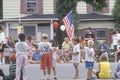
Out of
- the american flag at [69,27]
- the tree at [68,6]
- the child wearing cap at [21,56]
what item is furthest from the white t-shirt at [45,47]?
the tree at [68,6]

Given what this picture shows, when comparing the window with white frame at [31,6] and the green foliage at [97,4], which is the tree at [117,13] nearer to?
the green foliage at [97,4]

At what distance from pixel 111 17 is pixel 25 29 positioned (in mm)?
8423

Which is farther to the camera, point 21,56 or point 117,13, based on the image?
point 117,13

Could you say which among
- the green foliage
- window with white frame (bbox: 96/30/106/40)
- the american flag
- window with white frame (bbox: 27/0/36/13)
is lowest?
window with white frame (bbox: 96/30/106/40)

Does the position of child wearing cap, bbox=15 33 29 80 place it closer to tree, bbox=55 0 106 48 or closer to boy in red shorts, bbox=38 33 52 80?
boy in red shorts, bbox=38 33 52 80

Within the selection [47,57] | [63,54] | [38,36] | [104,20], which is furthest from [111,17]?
[47,57]

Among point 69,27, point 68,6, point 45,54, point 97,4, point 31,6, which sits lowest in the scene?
point 69,27

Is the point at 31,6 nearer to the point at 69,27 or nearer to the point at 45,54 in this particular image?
the point at 69,27

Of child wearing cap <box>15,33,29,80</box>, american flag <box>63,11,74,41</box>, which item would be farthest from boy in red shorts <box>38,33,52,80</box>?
american flag <box>63,11,74,41</box>

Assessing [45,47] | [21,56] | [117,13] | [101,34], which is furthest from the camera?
[101,34]

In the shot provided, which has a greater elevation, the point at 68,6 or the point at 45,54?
the point at 68,6

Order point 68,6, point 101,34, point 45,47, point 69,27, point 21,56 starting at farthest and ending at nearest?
point 101,34, point 68,6, point 69,27, point 45,47, point 21,56

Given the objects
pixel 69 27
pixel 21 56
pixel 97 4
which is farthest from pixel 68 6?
pixel 21 56

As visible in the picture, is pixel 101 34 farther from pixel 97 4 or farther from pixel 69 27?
pixel 69 27
